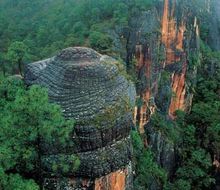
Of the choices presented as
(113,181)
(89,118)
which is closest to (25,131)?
(89,118)

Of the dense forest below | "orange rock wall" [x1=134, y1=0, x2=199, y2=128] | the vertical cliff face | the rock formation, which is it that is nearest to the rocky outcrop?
the dense forest below

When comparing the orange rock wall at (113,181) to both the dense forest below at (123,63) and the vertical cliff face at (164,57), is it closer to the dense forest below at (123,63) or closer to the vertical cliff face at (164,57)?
the dense forest below at (123,63)

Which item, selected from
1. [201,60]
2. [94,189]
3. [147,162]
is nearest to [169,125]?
[147,162]

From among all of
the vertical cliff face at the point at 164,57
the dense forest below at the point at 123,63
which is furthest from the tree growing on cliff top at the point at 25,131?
the vertical cliff face at the point at 164,57

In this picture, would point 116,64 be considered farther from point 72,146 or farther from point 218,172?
point 218,172

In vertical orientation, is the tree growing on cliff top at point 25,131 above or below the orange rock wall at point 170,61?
above

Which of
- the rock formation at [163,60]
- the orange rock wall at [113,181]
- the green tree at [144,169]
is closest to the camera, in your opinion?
the orange rock wall at [113,181]

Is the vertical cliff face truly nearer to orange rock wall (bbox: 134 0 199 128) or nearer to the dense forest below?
orange rock wall (bbox: 134 0 199 128)
